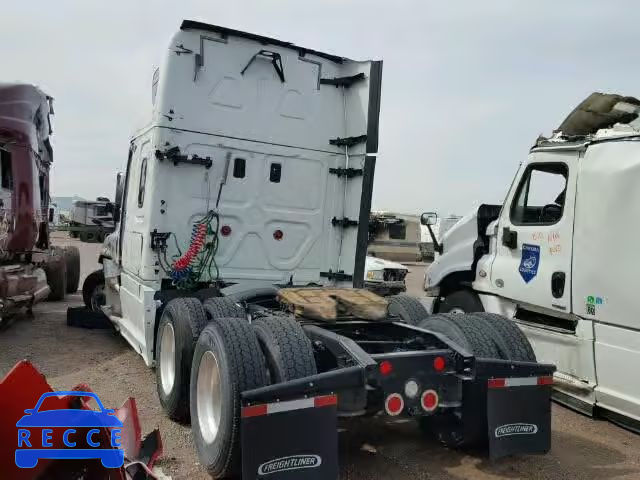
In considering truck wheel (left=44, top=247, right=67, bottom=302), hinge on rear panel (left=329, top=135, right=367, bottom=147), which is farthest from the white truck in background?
truck wheel (left=44, top=247, right=67, bottom=302)

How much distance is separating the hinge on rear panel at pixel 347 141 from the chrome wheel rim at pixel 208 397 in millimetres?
3207

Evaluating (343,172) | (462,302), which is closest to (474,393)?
(462,302)

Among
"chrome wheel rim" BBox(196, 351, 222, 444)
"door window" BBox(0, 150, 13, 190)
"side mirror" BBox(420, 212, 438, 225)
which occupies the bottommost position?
"chrome wheel rim" BBox(196, 351, 222, 444)

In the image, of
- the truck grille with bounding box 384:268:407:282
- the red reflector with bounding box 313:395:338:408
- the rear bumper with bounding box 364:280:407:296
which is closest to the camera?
the red reflector with bounding box 313:395:338:408

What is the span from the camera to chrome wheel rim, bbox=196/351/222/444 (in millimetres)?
3873

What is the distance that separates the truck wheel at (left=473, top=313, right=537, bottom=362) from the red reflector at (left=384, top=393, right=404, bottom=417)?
94 cm

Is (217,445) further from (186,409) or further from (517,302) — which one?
(517,302)

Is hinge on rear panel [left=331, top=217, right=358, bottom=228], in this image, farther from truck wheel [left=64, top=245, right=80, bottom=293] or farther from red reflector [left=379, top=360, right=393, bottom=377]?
truck wheel [left=64, top=245, right=80, bottom=293]

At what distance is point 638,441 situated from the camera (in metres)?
4.80

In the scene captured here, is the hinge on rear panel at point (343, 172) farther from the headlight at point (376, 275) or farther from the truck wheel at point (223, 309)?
the headlight at point (376, 275)

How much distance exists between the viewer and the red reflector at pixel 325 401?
3299 millimetres

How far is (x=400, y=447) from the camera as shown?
439 centimetres

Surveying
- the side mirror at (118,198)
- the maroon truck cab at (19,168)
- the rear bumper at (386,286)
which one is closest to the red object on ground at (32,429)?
the side mirror at (118,198)

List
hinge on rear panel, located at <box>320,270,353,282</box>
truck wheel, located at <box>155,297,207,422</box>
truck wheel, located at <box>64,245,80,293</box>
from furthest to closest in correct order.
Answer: truck wheel, located at <box>64,245,80,293</box> < hinge on rear panel, located at <box>320,270,353,282</box> < truck wheel, located at <box>155,297,207,422</box>
